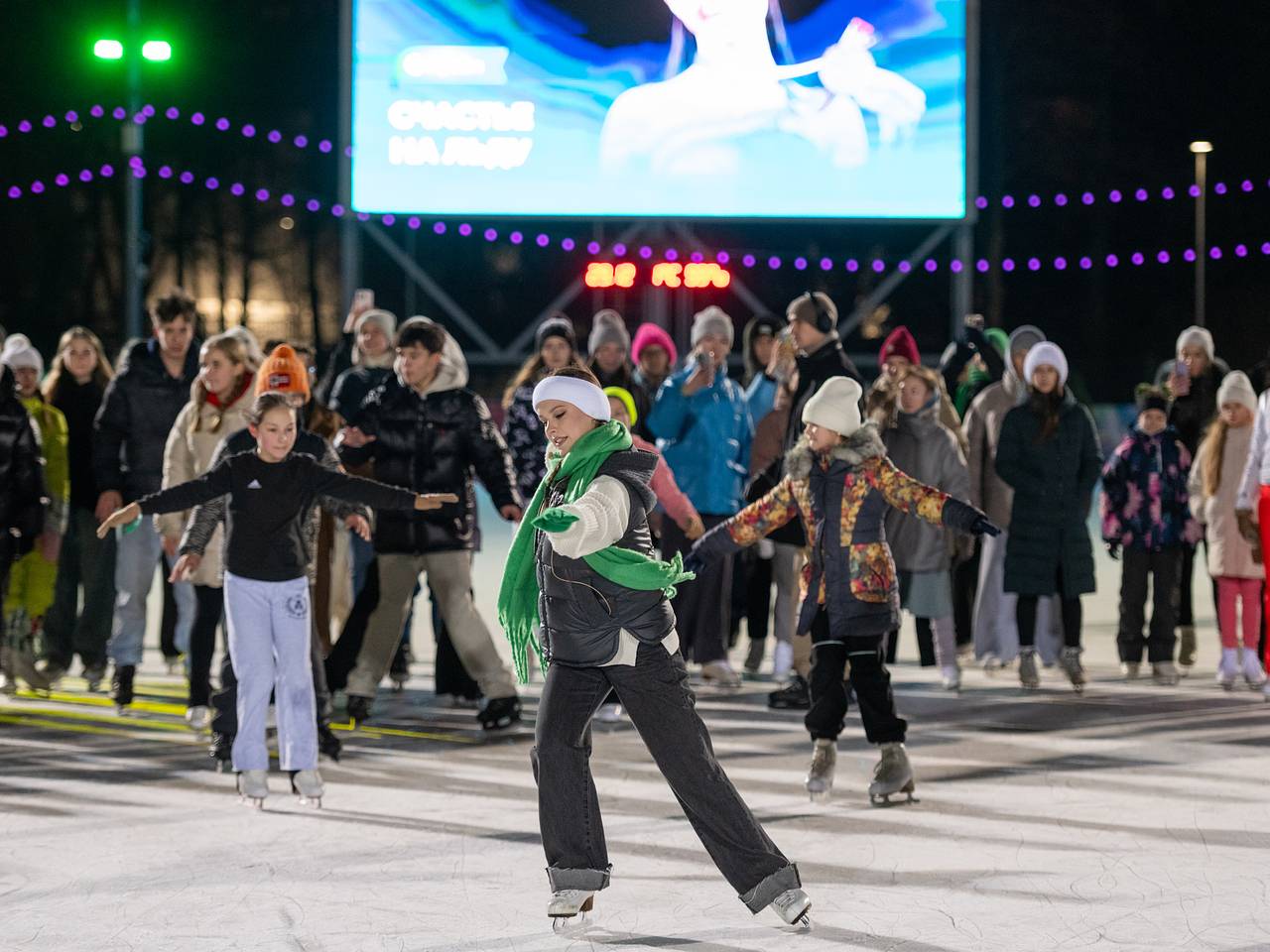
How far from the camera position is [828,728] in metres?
6.96

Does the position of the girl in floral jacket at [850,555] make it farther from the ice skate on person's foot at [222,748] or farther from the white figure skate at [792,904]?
the ice skate on person's foot at [222,748]

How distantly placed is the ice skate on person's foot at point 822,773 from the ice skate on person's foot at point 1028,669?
321 cm

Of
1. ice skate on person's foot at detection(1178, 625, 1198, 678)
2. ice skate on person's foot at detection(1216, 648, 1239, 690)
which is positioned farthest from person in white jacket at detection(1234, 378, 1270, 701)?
ice skate on person's foot at detection(1178, 625, 1198, 678)

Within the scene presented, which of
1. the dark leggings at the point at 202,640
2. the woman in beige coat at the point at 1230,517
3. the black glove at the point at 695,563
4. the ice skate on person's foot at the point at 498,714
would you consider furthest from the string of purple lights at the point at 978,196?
the black glove at the point at 695,563

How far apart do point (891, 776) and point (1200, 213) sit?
806 inches

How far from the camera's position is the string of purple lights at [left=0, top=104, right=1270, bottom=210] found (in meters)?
25.8

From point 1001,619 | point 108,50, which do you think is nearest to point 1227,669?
point 1001,619

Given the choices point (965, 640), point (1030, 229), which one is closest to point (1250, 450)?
point (965, 640)

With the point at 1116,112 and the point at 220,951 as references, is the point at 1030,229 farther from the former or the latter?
the point at 220,951

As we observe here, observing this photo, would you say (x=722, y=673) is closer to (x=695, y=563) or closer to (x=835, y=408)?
(x=835, y=408)

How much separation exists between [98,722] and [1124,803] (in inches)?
174

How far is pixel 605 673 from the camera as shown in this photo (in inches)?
202

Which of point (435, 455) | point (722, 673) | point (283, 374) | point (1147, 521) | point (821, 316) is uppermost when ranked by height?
point (821, 316)

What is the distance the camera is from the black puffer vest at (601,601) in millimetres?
5098
